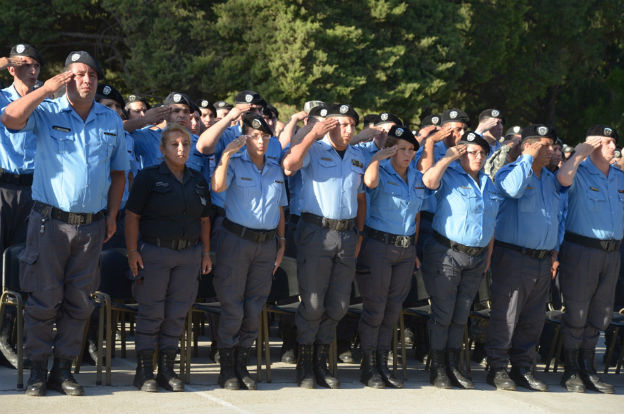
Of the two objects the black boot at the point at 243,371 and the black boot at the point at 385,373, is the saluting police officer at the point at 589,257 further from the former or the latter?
the black boot at the point at 243,371

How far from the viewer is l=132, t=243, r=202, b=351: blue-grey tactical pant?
21.4 ft

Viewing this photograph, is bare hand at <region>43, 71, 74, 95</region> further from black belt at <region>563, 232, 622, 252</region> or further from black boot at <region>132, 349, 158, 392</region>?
black belt at <region>563, 232, 622, 252</region>

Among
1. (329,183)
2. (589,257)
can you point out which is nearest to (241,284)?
(329,183)

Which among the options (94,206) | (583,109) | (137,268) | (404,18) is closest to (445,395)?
(137,268)

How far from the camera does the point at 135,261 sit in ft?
21.3

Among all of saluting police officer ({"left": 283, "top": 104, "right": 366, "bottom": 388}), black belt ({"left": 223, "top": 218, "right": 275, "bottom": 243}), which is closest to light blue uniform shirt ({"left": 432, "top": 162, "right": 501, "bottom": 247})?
saluting police officer ({"left": 283, "top": 104, "right": 366, "bottom": 388})

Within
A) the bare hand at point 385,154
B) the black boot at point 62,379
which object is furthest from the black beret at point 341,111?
the black boot at point 62,379

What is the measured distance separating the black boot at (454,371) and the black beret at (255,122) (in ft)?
7.42

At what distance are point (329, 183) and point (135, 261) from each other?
1.50 m

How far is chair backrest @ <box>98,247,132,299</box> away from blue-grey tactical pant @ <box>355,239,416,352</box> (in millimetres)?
1714

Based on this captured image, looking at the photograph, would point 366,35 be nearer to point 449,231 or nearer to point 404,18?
point 404,18

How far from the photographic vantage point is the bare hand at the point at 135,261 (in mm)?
6492

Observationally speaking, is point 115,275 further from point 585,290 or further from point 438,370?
point 585,290

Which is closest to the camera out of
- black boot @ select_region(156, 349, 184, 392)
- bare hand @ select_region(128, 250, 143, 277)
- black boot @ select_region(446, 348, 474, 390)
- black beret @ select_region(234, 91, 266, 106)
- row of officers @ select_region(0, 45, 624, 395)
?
row of officers @ select_region(0, 45, 624, 395)
